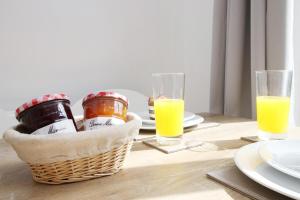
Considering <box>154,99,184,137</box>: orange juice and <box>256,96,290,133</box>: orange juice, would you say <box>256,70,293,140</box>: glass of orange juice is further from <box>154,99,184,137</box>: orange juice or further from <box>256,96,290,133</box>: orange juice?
<box>154,99,184,137</box>: orange juice

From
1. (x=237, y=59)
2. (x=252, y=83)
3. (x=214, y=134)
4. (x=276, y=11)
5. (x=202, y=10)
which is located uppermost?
(x=202, y=10)

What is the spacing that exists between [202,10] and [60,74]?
1.02 meters

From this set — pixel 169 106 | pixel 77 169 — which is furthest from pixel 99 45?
pixel 77 169

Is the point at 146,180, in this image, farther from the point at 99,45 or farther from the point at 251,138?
the point at 99,45

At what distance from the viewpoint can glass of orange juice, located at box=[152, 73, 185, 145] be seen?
788 mm

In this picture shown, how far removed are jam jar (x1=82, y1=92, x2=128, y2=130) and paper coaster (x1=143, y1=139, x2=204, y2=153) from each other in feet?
0.54

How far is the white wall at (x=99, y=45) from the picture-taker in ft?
4.77

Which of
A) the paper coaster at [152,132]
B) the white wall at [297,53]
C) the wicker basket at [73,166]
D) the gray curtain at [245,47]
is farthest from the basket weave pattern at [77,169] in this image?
the white wall at [297,53]

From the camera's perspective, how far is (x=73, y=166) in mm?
525

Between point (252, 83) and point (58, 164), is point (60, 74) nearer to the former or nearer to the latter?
point (252, 83)

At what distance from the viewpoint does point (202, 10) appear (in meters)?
1.94

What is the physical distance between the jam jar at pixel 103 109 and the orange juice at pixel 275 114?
434mm

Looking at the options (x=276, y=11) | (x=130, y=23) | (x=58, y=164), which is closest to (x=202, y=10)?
(x=130, y=23)

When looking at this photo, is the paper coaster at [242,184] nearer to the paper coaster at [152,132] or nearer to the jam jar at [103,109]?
the jam jar at [103,109]
